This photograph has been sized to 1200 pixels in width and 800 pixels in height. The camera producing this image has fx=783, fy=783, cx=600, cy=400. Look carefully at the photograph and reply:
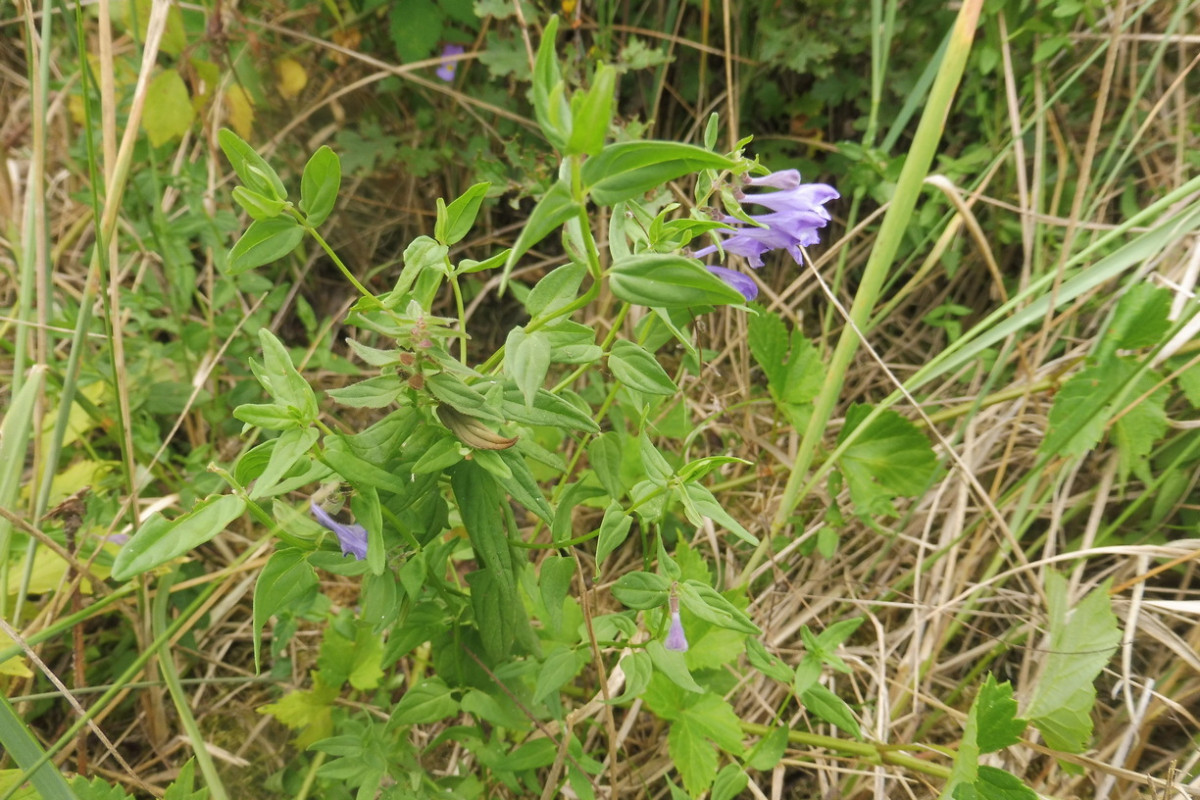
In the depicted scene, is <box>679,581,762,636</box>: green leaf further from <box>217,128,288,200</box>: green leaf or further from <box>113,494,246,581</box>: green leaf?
<box>217,128,288,200</box>: green leaf

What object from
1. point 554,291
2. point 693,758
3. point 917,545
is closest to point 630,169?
point 554,291

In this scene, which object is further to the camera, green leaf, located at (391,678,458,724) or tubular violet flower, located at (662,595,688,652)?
green leaf, located at (391,678,458,724)

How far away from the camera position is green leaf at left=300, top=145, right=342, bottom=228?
3.02 ft

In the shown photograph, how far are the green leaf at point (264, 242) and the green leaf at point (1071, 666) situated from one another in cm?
136

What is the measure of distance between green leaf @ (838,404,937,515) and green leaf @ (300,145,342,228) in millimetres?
1087

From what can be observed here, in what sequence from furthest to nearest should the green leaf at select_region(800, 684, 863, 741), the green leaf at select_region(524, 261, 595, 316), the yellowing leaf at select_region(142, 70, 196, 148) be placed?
1. the yellowing leaf at select_region(142, 70, 196, 148)
2. the green leaf at select_region(800, 684, 863, 741)
3. the green leaf at select_region(524, 261, 595, 316)

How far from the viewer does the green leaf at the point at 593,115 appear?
27.5 inches

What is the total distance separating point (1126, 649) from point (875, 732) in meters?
Answer: 0.46

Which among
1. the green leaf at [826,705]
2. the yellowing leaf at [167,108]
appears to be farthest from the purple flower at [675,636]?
the yellowing leaf at [167,108]

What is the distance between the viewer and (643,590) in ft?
3.56

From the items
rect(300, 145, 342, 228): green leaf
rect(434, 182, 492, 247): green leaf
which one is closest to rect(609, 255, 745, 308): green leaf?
rect(434, 182, 492, 247): green leaf

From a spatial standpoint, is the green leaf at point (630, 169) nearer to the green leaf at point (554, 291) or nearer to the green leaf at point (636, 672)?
the green leaf at point (554, 291)

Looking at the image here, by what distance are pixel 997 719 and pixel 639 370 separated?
0.74m

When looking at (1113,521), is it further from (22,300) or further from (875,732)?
(22,300)
